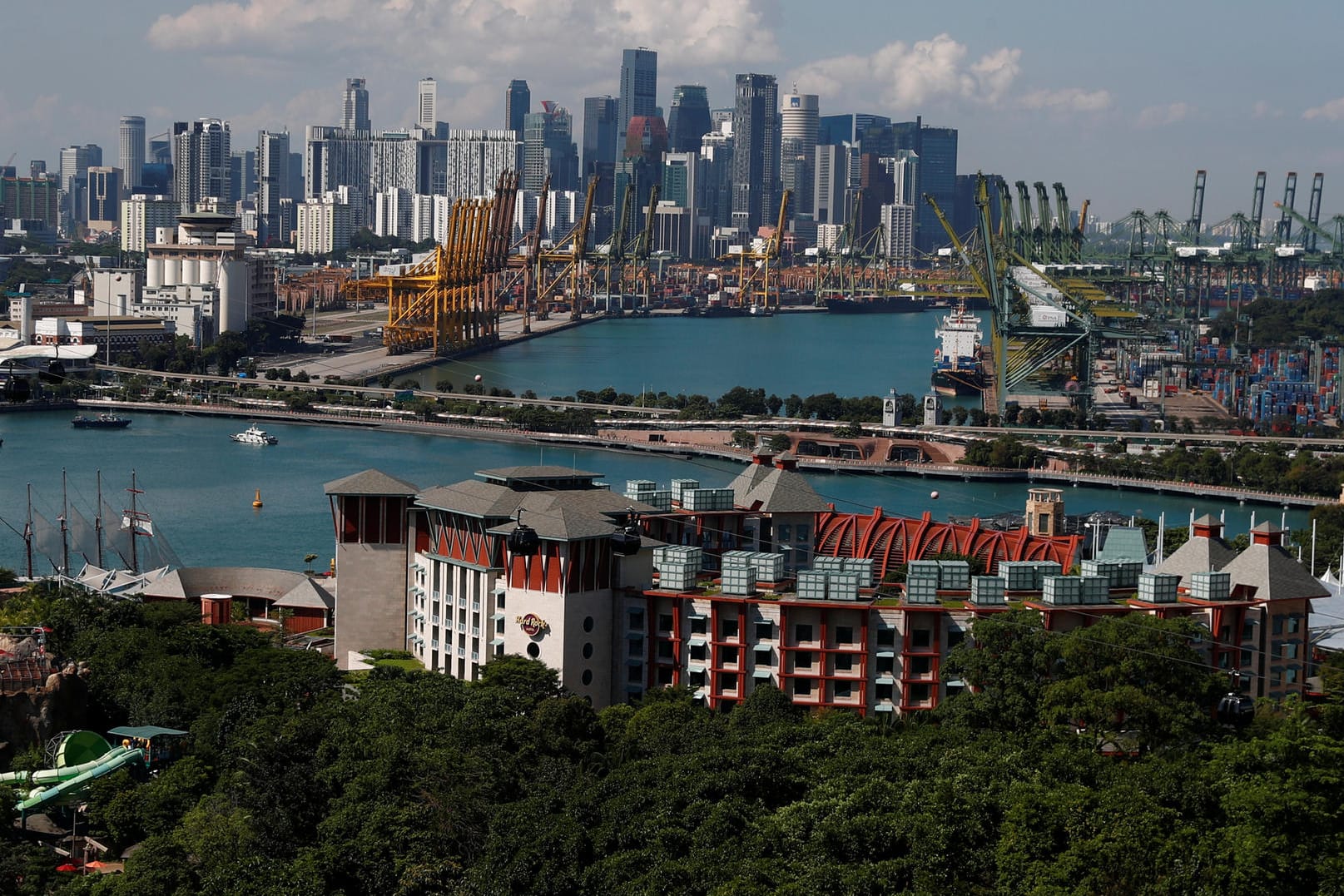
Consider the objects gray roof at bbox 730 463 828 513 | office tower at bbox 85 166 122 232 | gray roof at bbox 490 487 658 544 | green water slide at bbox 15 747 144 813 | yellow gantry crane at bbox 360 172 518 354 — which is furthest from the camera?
office tower at bbox 85 166 122 232

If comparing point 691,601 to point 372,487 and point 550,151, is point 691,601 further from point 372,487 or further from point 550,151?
point 550,151

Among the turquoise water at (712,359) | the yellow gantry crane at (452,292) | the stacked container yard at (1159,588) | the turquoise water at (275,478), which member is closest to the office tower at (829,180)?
the turquoise water at (712,359)

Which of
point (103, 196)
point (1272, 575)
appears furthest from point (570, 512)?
point (103, 196)

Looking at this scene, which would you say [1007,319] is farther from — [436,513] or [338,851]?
[338,851]

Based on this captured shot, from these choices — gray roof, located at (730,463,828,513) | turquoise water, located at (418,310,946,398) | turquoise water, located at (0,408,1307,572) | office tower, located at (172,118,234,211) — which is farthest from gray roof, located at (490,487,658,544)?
office tower, located at (172,118,234,211)

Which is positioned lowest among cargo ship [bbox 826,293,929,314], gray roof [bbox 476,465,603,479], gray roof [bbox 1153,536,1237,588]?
cargo ship [bbox 826,293,929,314]

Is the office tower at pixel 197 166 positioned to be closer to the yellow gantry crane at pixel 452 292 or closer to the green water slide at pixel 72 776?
the yellow gantry crane at pixel 452 292

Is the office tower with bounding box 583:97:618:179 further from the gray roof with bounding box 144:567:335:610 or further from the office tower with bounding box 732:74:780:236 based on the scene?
the gray roof with bounding box 144:567:335:610

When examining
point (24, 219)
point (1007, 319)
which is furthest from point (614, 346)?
point (24, 219)
